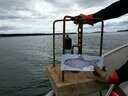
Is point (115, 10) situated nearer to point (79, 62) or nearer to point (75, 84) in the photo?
point (79, 62)

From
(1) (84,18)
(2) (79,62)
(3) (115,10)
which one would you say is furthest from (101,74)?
(3) (115,10)

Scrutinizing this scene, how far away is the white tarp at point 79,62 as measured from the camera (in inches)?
129

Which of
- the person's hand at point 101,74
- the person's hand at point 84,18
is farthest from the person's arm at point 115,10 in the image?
the person's hand at point 101,74

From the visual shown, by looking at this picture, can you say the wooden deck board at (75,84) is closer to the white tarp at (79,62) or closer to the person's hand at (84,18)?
the white tarp at (79,62)

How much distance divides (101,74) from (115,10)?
1.26 metres

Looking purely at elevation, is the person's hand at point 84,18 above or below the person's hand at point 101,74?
above

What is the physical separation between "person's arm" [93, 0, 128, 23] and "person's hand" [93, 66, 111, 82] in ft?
3.63

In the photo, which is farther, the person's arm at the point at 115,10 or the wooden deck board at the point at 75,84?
the person's arm at the point at 115,10

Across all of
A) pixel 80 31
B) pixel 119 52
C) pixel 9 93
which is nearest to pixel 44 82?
pixel 9 93

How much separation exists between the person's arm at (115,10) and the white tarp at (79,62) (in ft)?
3.03

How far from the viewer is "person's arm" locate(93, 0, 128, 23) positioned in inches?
142

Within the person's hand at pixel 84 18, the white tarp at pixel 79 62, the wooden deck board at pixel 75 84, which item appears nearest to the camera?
the wooden deck board at pixel 75 84

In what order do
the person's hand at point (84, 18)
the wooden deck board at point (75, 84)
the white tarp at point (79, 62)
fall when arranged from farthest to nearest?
1. the person's hand at point (84, 18)
2. the white tarp at point (79, 62)
3. the wooden deck board at point (75, 84)

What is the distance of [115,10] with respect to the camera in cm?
373
